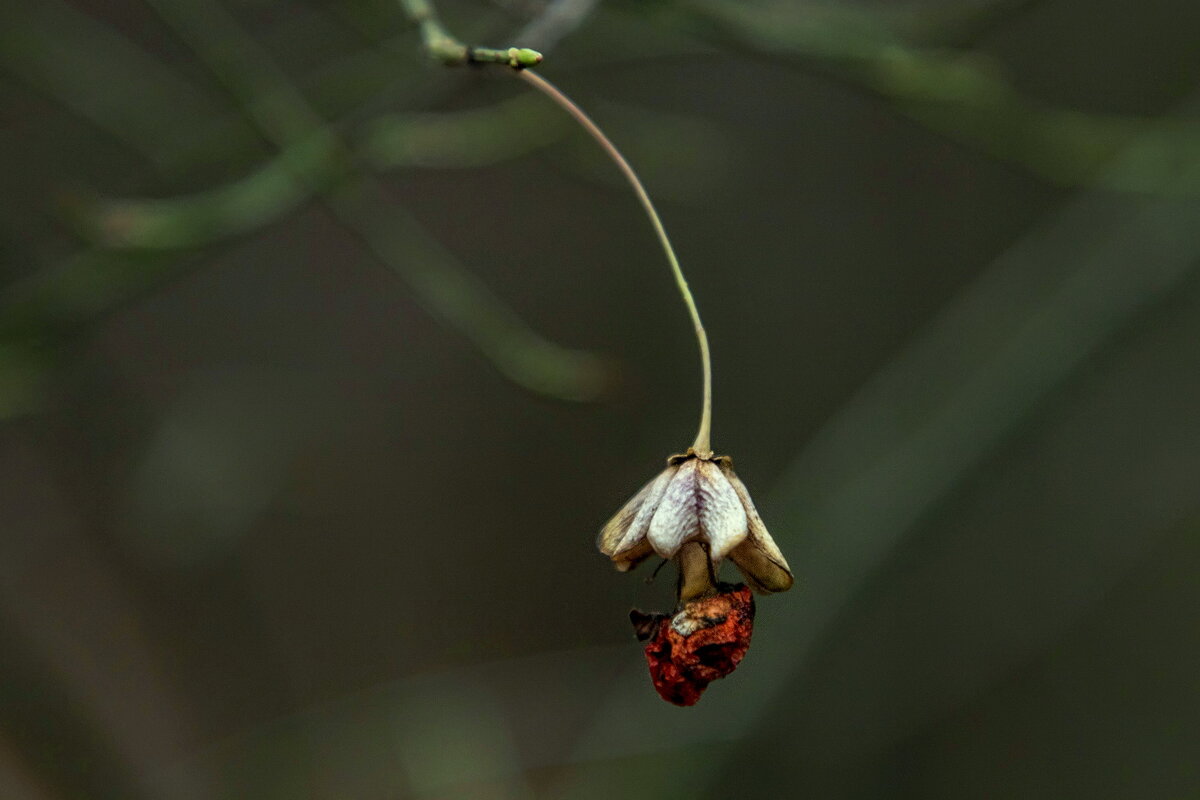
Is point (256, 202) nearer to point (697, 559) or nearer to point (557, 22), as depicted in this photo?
point (557, 22)

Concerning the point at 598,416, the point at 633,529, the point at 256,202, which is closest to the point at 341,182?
the point at 256,202

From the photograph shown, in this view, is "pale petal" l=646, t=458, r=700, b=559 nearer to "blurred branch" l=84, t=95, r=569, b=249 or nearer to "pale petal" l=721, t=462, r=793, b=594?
"pale petal" l=721, t=462, r=793, b=594

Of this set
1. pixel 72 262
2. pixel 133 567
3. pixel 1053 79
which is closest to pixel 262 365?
pixel 133 567

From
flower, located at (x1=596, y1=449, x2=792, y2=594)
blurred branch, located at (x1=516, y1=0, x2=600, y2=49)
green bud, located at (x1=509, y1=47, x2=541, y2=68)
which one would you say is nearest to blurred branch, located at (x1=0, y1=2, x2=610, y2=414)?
blurred branch, located at (x1=516, y1=0, x2=600, y2=49)

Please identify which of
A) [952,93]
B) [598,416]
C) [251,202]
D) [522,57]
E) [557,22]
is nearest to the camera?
[522,57]

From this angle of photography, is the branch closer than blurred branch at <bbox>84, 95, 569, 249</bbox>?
Yes

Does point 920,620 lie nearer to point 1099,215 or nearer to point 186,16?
point 1099,215

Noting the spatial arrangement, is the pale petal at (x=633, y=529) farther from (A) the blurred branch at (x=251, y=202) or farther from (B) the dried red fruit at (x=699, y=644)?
(A) the blurred branch at (x=251, y=202)

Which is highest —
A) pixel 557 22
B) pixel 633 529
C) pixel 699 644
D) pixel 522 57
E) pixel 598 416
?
pixel 598 416
